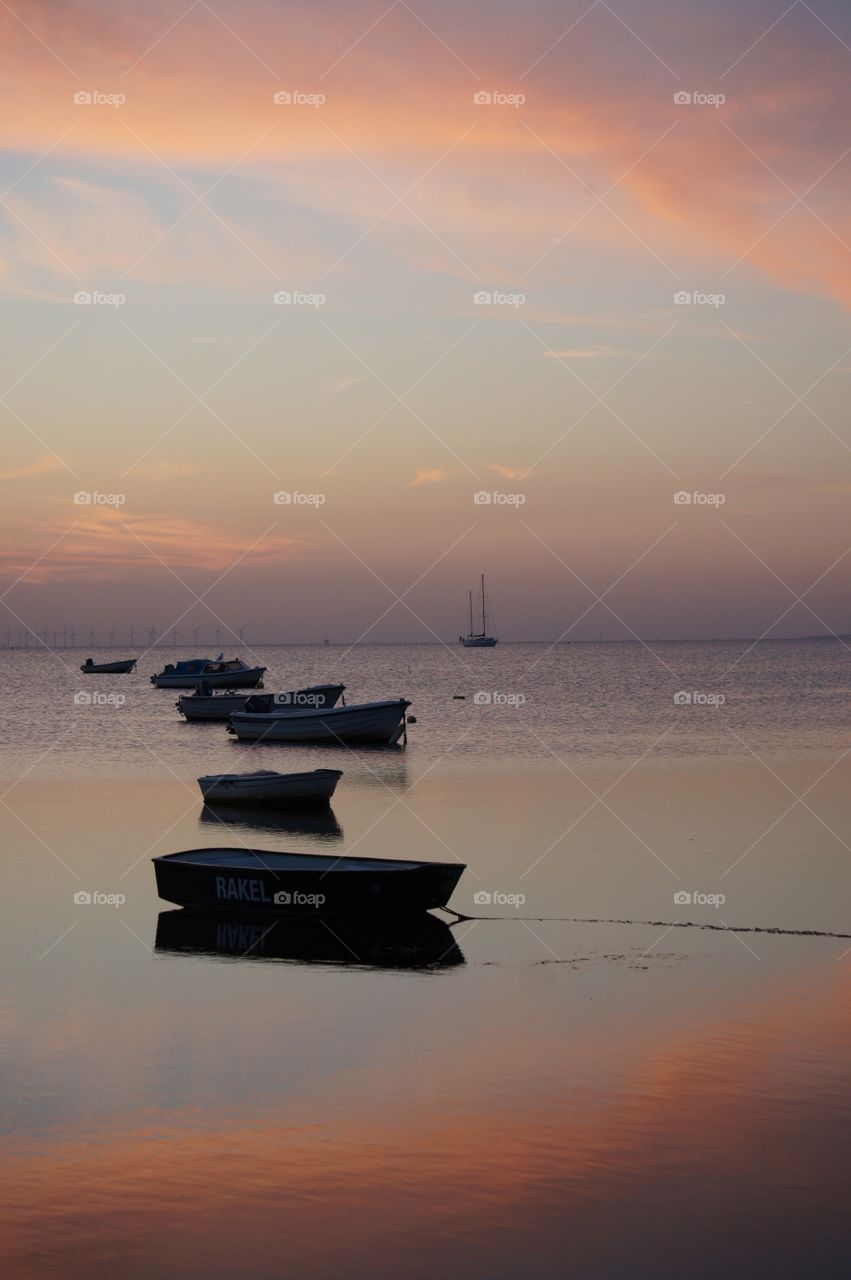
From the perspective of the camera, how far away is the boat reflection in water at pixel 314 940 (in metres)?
20.9

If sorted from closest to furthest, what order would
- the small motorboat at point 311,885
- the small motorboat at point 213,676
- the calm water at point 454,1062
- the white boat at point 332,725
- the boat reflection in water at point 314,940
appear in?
the calm water at point 454,1062
the boat reflection in water at point 314,940
the small motorboat at point 311,885
the white boat at point 332,725
the small motorboat at point 213,676

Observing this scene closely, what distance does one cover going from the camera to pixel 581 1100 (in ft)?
47.0

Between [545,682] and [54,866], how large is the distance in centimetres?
12074

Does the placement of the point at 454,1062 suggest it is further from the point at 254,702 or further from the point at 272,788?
the point at 254,702

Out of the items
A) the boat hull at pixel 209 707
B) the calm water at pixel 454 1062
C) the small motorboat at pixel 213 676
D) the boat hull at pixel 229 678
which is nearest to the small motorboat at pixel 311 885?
the calm water at pixel 454 1062

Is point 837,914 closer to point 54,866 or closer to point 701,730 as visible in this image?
point 54,866

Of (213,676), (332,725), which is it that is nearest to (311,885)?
(332,725)

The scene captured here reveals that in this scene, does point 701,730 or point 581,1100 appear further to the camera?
point 701,730

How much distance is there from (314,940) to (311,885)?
1.09 metres

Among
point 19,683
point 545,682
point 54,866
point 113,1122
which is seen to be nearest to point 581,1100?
point 113,1122

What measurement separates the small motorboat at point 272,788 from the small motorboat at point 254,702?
81.2 feet

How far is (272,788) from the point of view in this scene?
130ft

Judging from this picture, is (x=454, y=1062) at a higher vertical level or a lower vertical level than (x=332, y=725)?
lower

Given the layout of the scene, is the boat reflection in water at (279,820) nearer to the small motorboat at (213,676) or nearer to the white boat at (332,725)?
the white boat at (332,725)
